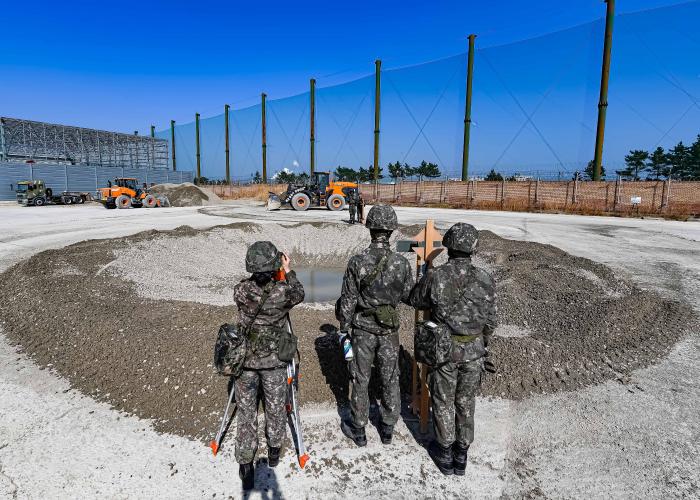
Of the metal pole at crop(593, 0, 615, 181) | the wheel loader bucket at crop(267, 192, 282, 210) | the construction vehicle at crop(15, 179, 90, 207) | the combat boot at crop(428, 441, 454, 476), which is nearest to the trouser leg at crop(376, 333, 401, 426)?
the combat boot at crop(428, 441, 454, 476)

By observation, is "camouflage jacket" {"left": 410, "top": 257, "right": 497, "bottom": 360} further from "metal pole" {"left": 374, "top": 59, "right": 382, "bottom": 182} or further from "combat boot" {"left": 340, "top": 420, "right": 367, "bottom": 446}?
"metal pole" {"left": 374, "top": 59, "right": 382, "bottom": 182}

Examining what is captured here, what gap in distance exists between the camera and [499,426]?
3.40m

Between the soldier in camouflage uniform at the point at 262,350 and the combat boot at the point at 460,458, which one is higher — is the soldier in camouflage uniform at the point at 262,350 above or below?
above

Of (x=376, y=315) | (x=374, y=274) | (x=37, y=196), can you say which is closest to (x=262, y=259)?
(x=374, y=274)

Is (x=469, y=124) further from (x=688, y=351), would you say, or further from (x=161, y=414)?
(x=161, y=414)

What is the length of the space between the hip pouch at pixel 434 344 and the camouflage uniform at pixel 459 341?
0.30 ft

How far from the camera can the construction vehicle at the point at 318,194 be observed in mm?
20812

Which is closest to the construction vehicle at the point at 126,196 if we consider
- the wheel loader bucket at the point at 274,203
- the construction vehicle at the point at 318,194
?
the wheel loader bucket at the point at 274,203

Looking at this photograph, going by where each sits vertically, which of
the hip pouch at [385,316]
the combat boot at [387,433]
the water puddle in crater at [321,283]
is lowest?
the water puddle in crater at [321,283]

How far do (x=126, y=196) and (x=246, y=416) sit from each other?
26016mm

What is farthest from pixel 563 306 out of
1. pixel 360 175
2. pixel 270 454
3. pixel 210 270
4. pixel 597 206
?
pixel 360 175

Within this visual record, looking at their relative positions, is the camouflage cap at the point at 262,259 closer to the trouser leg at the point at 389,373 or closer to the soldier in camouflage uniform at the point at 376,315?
the soldier in camouflage uniform at the point at 376,315

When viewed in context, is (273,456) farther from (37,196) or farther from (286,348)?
(37,196)

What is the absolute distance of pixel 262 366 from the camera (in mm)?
2723
